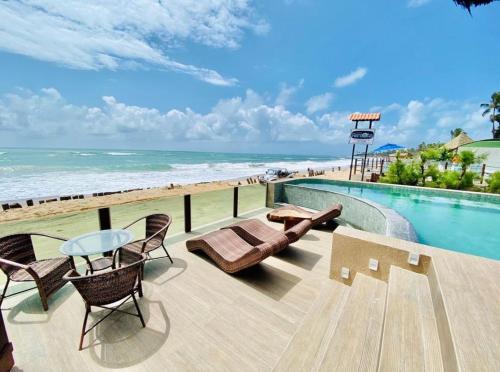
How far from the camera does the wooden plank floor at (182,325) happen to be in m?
1.86

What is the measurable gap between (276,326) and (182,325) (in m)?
0.96

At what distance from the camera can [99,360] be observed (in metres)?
1.85

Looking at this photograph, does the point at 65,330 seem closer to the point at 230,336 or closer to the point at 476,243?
the point at 230,336

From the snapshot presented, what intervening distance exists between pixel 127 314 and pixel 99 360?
0.58m

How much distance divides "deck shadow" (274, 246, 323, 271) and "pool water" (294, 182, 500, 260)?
8.54ft

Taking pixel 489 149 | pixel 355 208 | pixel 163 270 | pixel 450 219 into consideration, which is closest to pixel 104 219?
pixel 163 270

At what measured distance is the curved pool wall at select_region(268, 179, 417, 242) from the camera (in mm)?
3418

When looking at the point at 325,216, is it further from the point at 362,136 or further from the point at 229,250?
the point at 362,136

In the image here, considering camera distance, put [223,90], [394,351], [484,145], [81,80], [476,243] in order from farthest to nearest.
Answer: [223,90]
[81,80]
[484,145]
[476,243]
[394,351]

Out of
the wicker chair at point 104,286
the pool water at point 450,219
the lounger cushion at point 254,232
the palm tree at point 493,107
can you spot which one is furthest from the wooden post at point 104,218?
the palm tree at point 493,107

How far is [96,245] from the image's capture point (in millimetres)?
2824

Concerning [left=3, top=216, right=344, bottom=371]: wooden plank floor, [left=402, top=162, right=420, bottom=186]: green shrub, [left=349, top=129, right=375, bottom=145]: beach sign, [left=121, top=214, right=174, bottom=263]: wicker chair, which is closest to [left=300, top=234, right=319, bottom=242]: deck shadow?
[left=3, top=216, right=344, bottom=371]: wooden plank floor

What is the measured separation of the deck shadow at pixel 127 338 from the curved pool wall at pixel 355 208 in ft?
9.94

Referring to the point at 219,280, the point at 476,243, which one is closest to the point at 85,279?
the point at 219,280
